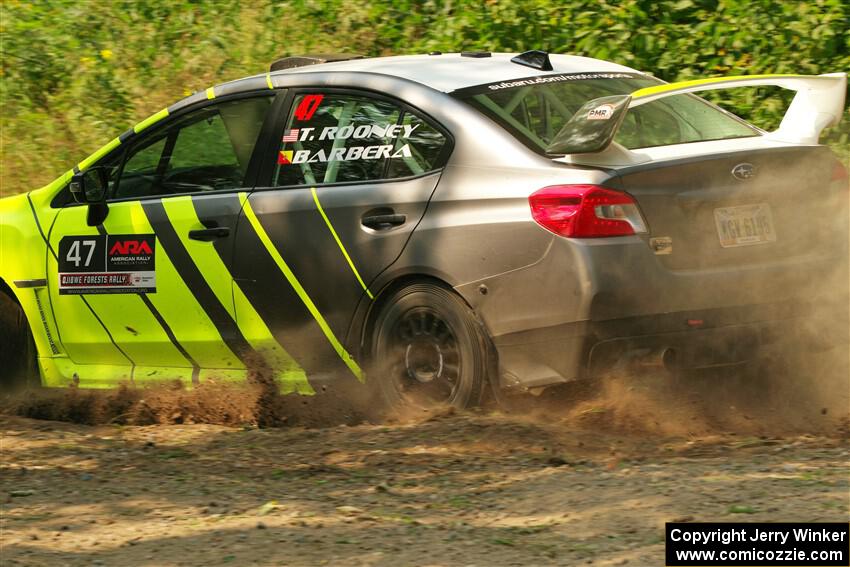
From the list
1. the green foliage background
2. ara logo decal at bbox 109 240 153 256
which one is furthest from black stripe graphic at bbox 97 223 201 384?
the green foliage background

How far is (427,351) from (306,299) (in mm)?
671

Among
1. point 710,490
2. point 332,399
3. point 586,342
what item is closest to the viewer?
point 710,490

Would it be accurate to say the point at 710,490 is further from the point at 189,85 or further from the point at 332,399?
the point at 189,85

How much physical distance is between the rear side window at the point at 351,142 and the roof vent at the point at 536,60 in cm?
74

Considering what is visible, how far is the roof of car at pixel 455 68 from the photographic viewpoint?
597 centimetres

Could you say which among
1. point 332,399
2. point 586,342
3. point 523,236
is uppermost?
point 523,236

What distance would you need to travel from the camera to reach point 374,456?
17.5 ft

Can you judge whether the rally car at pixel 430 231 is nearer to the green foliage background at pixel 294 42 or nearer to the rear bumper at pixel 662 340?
the rear bumper at pixel 662 340

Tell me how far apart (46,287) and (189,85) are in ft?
15.8

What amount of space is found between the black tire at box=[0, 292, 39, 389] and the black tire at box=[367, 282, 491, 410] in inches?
87.7

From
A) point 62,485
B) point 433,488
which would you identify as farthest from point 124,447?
point 433,488

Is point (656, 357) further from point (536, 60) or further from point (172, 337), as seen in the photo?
point (172, 337)

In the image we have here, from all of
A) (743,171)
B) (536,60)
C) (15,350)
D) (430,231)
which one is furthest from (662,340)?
(15,350)

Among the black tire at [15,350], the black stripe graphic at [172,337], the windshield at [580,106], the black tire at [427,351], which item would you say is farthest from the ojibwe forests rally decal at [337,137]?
the black tire at [15,350]
